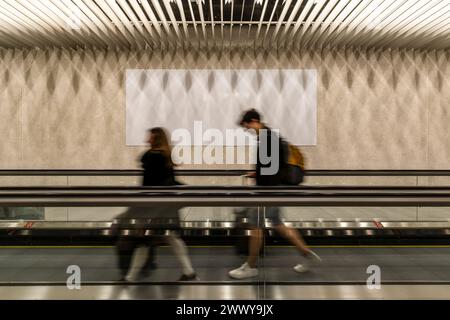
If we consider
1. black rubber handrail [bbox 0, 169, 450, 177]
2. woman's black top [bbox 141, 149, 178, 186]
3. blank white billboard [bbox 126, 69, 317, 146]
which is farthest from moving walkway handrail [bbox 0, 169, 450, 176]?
blank white billboard [bbox 126, 69, 317, 146]

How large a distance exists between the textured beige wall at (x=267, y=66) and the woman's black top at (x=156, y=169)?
8.06 m

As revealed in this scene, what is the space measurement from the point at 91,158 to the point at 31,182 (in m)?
1.71

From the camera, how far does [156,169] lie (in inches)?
195

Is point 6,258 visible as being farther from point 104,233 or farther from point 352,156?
point 352,156

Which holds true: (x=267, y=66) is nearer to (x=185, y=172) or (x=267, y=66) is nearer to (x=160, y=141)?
(x=185, y=172)

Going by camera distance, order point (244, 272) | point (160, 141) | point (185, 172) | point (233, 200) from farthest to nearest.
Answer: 1. point (185, 172)
2. point (160, 141)
3. point (244, 272)
4. point (233, 200)

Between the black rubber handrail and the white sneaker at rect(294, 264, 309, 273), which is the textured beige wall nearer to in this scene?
the black rubber handrail

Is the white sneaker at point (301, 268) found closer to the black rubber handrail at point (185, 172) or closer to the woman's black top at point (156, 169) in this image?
the woman's black top at point (156, 169)

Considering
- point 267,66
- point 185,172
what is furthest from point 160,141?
point 267,66

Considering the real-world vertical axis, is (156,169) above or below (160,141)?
below

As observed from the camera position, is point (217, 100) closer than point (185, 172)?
No

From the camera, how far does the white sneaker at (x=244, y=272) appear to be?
364cm

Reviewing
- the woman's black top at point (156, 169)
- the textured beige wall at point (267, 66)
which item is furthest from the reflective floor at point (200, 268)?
the textured beige wall at point (267, 66)

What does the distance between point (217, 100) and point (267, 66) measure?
1627 millimetres
